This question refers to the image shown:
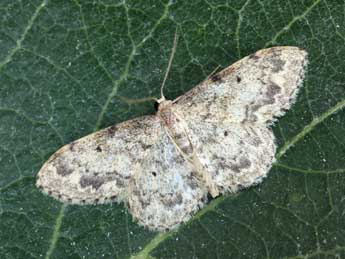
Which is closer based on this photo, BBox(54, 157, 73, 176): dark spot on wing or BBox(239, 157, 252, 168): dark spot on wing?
BBox(54, 157, 73, 176): dark spot on wing

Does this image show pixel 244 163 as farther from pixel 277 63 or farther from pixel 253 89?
pixel 277 63

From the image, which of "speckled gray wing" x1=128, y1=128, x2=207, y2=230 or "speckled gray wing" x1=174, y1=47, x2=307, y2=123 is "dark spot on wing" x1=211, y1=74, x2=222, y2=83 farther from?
"speckled gray wing" x1=128, y1=128, x2=207, y2=230

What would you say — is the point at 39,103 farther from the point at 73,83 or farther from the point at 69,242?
the point at 69,242

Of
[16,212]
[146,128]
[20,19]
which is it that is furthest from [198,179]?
[20,19]

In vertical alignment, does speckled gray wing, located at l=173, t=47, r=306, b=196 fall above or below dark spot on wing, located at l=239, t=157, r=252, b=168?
above

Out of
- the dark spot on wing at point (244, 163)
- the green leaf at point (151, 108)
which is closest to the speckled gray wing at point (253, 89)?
the green leaf at point (151, 108)

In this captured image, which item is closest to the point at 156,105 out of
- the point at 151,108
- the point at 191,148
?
the point at 151,108

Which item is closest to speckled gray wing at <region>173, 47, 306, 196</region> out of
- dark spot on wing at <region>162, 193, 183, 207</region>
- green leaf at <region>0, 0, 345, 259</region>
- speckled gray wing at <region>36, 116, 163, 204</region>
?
green leaf at <region>0, 0, 345, 259</region>
